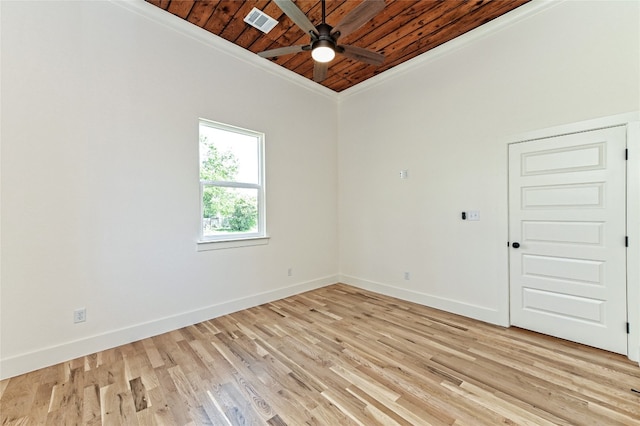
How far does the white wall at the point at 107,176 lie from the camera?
218 centimetres

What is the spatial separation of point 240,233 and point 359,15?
2.75 m

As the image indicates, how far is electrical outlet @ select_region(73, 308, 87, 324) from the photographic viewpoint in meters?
2.40

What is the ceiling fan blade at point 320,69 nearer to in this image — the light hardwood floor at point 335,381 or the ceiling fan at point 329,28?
the ceiling fan at point 329,28

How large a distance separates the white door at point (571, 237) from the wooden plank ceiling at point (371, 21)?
1514mm

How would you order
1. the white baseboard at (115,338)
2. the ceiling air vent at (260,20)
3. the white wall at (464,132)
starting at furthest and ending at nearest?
the ceiling air vent at (260,20)
the white wall at (464,132)
the white baseboard at (115,338)

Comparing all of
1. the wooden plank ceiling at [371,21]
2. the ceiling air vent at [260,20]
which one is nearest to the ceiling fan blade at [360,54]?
the wooden plank ceiling at [371,21]

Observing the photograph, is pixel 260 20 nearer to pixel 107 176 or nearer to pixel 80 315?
pixel 107 176

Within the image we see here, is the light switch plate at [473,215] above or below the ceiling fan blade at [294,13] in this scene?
below

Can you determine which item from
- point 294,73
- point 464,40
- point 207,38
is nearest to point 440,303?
point 464,40

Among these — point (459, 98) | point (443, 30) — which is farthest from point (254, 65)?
point (459, 98)

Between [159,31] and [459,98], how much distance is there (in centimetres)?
354

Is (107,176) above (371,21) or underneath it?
underneath

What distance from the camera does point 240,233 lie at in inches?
142

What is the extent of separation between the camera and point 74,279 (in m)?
2.39
